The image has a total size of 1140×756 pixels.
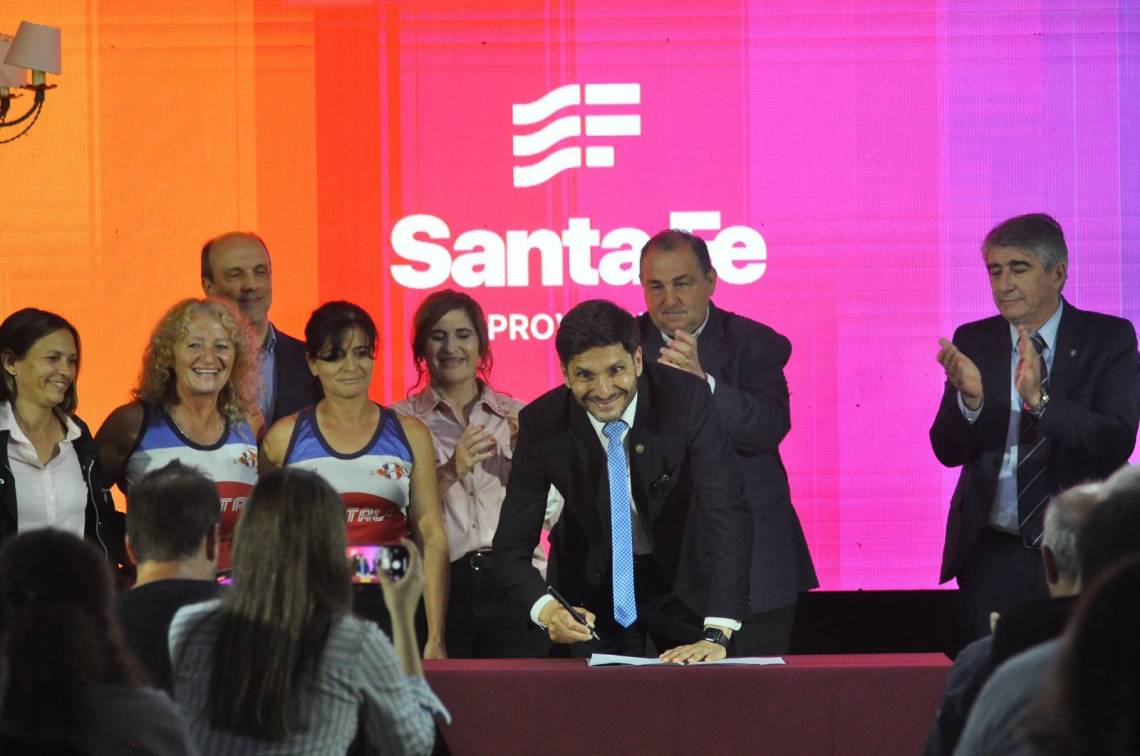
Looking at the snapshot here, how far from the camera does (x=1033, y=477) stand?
4.40 meters

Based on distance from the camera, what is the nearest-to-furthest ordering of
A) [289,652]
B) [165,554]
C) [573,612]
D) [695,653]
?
[289,652] < [165,554] < [695,653] < [573,612]

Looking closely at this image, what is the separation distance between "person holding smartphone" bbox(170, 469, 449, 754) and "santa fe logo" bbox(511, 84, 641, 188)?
3.26 metres

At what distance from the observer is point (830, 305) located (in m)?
5.63

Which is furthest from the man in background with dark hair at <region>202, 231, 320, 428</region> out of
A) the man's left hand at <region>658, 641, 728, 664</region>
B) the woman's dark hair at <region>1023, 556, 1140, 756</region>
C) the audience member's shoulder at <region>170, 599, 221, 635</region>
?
the woman's dark hair at <region>1023, 556, 1140, 756</region>

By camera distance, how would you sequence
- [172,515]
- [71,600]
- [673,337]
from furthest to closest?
1. [673,337]
2. [172,515]
3. [71,600]

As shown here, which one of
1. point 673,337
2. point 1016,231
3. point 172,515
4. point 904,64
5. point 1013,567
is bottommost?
point 1013,567

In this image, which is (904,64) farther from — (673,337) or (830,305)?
(673,337)

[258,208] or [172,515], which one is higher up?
[258,208]

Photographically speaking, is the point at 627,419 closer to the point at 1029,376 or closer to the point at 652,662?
the point at 652,662

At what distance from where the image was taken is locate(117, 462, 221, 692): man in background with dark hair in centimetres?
271

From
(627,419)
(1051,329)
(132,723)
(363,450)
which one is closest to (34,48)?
(363,450)

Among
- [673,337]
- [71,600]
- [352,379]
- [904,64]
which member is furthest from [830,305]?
[71,600]

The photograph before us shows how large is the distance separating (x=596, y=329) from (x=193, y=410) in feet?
4.08

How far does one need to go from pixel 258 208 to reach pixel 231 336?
1.45 m
